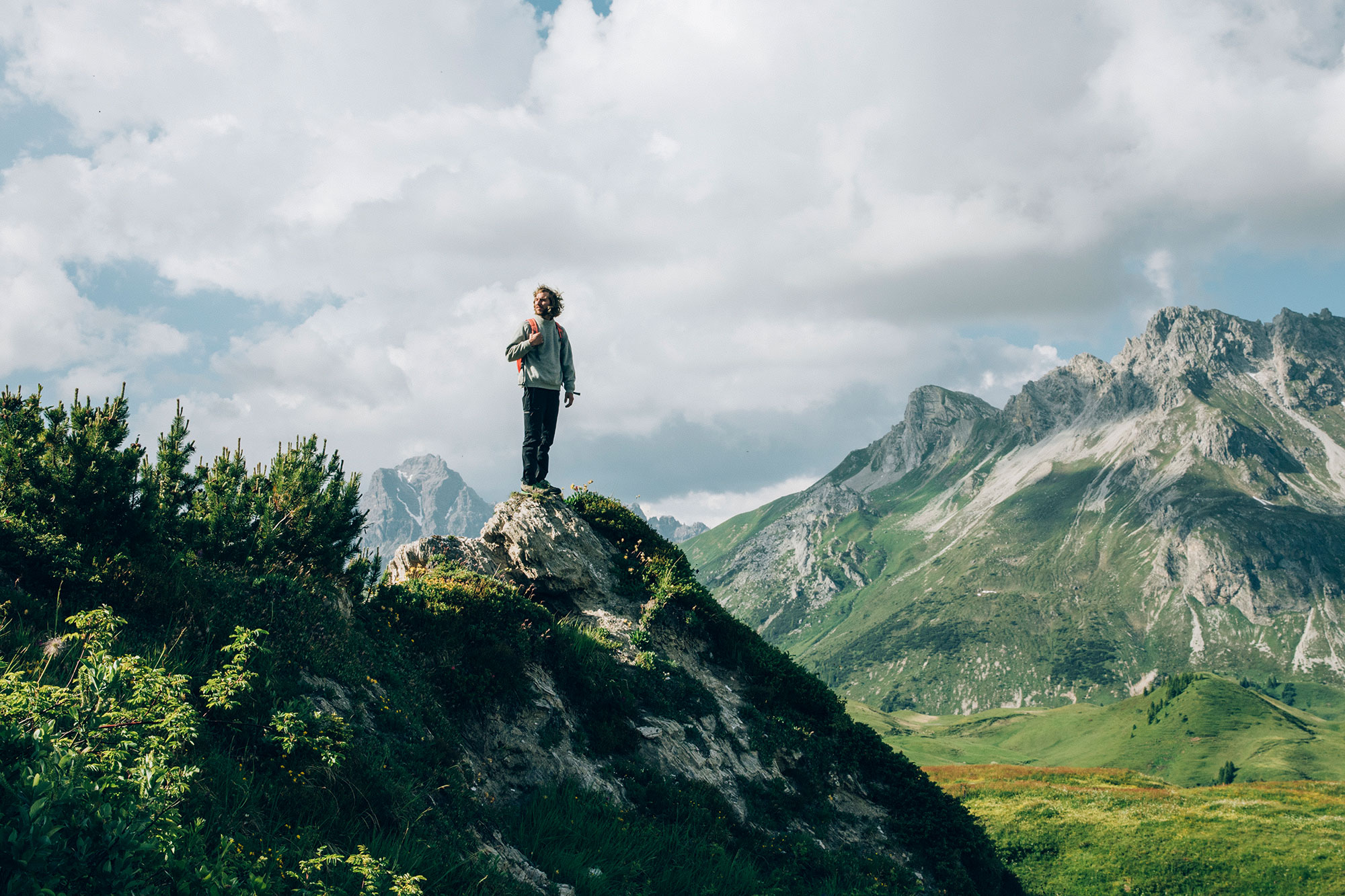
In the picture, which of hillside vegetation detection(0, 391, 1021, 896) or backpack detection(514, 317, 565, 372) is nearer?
hillside vegetation detection(0, 391, 1021, 896)

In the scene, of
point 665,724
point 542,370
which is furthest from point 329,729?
point 542,370

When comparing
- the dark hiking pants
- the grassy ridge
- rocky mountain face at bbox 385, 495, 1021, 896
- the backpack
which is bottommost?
the grassy ridge

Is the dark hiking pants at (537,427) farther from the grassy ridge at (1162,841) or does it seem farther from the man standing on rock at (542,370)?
the grassy ridge at (1162,841)

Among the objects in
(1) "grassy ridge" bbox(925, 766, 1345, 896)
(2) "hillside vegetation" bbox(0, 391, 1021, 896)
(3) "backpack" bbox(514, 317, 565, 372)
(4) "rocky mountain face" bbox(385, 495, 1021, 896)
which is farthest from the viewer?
(1) "grassy ridge" bbox(925, 766, 1345, 896)

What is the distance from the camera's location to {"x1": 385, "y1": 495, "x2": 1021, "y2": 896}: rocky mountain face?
13164 millimetres

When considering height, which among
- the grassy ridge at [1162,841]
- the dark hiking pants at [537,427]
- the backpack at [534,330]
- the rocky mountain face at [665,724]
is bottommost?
the grassy ridge at [1162,841]

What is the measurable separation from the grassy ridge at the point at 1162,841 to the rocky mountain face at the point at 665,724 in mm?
9672

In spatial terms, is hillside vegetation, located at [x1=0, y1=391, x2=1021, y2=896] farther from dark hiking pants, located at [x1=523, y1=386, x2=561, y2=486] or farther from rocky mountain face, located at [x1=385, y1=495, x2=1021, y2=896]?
dark hiking pants, located at [x1=523, y1=386, x2=561, y2=486]

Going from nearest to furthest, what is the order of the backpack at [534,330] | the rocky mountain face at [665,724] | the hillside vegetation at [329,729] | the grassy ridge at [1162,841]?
1. the hillside vegetation at [329,729]
2. the rocky mountain face at [665,724]
3. the backpack at [534,330]
4. the grassy ridge at [1162,841]

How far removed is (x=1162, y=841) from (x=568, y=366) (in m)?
27.1

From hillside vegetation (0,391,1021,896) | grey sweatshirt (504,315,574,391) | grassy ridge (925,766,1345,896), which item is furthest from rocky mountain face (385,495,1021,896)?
grassy ridge (925,766,1345,896)

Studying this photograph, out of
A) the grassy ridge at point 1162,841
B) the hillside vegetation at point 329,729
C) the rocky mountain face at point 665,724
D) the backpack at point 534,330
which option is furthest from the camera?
the grassy ridge at point 1162,841

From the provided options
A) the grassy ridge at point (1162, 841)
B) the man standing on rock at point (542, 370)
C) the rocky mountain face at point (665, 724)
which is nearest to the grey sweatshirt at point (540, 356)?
the man standing on rock at point (542, 370)

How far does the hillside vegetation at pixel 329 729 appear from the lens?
20.1 feet
